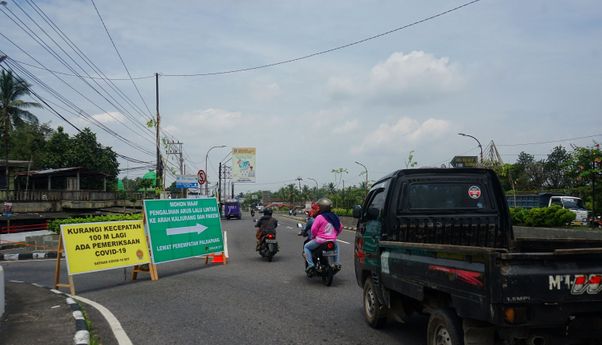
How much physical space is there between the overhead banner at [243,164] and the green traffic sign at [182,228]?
189 feet

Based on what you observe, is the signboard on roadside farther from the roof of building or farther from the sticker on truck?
the sticker on truck

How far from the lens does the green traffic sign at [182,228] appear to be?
11.8 meters

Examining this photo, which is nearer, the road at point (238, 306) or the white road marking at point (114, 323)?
the white road marking at point (114, 323)

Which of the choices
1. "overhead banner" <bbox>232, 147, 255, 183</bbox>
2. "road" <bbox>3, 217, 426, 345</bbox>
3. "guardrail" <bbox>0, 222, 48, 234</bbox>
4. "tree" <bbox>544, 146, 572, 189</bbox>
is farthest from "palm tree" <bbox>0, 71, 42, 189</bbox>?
"tree" <bbox>544, 146, 572, 189</bbox>

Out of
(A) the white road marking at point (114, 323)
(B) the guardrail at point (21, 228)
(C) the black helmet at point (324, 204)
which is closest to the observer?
(A) the white road marking at point (114, 323)

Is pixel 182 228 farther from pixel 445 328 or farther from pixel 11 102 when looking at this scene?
pixel 11 102

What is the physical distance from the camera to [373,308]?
644cm

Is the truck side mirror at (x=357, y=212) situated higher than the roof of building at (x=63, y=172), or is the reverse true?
the roof of building at (x=63, y=172)

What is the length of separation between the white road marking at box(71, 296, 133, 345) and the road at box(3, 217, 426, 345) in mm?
97

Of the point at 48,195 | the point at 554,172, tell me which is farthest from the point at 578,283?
the point at 554,172

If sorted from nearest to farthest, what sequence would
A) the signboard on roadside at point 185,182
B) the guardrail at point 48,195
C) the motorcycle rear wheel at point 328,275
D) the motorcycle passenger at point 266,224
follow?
1. the motorcycle rear wheel at point 328,275
2. the motorcycle passenger at point 266,224
3. the signboard on roadside at point 185,182
4. the guardrail at point 48,195

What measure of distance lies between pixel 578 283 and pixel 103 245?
9350 mm

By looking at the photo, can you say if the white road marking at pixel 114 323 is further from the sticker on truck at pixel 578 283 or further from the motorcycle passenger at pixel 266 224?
the motorcycle passenger at pixel 266 224

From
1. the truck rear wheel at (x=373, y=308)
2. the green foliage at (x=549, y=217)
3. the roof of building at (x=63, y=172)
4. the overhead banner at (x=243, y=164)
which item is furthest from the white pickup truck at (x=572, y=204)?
the overhead banner at (x=243, y=164)
